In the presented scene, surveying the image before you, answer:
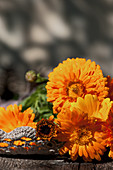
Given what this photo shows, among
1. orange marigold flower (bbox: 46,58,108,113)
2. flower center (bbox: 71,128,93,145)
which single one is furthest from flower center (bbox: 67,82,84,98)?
flower center (bbox: 71,128,93,145)

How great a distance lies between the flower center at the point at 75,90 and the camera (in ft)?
2.50

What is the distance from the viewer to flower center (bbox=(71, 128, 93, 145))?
0.67 metres

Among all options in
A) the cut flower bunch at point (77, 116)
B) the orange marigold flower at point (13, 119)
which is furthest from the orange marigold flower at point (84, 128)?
the orange marigold flower at point (13, 119)

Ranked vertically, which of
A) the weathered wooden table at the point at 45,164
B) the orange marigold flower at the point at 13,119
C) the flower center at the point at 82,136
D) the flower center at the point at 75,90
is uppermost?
the flower center at the point at 75,90

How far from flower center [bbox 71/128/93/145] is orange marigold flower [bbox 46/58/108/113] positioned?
0.39ft

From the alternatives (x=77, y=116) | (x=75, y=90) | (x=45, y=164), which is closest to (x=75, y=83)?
(x=75, y=90)

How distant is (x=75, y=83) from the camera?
2.58 feet

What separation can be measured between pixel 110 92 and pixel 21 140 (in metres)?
0.35

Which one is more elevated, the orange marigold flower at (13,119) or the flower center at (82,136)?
the orange marigold flower at (13,119)

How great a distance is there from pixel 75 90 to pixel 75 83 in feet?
0.11

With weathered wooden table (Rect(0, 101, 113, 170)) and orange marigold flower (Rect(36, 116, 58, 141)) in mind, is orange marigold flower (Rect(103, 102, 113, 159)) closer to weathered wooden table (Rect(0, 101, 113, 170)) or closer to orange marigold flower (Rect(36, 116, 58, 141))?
weathered wooden table (Rect(0, 101, 113, 170))

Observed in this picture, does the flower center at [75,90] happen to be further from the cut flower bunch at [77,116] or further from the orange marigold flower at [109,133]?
the orange marigold flower at [109,133]

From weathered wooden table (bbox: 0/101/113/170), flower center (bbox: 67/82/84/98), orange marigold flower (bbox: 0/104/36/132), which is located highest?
flower center (bbox: 67/82/84/98)

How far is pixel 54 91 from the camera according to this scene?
0.78m
